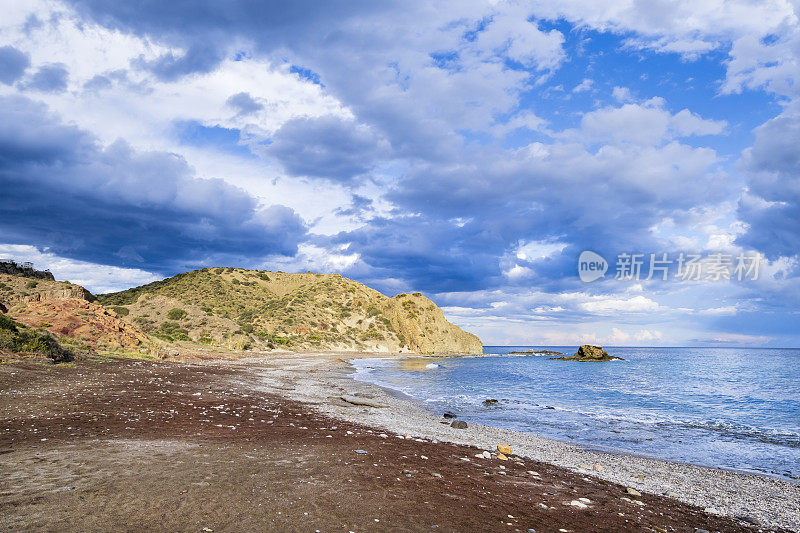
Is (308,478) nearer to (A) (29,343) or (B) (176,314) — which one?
(A) (29,343)

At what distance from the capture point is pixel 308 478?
7.89 meters

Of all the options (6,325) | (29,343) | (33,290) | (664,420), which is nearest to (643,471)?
(664,420)

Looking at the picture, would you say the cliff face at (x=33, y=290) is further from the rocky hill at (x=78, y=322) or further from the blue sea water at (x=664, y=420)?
the blue sea water at (x=664, y=420)

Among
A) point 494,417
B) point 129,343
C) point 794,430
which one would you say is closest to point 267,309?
point 129,343

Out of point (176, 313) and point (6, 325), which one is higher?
point (6, 325)

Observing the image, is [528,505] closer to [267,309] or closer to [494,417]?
[494,417]

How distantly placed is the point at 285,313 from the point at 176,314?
38.4m

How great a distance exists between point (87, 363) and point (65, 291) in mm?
33476

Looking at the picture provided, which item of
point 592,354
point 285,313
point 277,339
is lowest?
→ point 277,339

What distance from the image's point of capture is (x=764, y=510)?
920 centimetres

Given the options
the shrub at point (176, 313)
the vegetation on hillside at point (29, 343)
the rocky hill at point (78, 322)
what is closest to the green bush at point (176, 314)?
the shrub at point (176, 313)

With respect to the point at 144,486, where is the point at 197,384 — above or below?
below

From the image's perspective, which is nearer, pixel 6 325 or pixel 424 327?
pixel 6 325

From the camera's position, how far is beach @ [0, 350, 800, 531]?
237 inches
